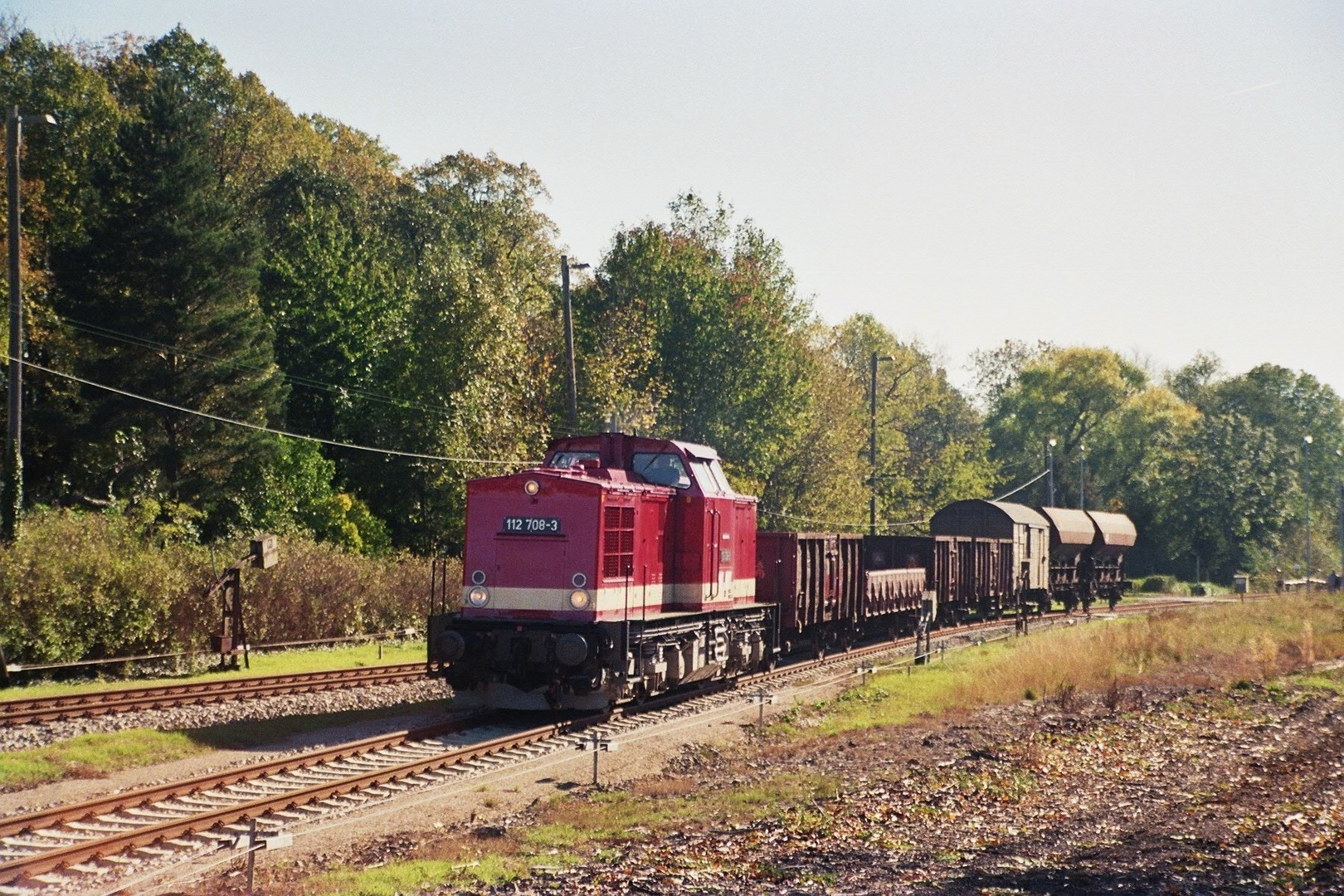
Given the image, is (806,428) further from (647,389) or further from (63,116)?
(63,116)

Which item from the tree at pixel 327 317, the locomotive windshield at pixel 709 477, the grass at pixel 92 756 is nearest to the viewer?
the grass at pixel 92 756

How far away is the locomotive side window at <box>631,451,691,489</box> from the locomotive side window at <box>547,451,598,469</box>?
2.42ft

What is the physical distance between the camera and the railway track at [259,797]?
10.2 meters

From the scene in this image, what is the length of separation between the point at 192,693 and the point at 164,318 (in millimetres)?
21120

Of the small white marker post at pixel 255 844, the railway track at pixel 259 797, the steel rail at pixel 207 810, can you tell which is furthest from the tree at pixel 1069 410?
the small white marker post at pixel 255 844

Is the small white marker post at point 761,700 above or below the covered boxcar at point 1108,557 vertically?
below

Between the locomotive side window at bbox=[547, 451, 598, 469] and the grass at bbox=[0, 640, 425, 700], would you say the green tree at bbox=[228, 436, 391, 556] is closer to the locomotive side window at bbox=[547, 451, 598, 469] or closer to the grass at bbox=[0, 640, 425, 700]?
the grass at bbox=[0, 640, 425, 700]

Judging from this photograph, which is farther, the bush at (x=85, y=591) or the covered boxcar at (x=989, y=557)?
the covered boxcar at (x=989, y=557)

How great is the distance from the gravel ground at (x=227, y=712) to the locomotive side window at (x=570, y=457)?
15.2 ft

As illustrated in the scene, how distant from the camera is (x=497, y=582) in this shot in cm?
1773

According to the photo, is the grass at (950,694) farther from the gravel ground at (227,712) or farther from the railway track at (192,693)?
the railway track at (192,693)

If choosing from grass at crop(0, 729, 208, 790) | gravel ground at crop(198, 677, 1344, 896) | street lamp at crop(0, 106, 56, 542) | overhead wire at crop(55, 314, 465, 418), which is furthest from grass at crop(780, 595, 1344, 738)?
overhead wire at crop(55, 314, 465, 418)

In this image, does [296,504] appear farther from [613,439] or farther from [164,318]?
[613,439]

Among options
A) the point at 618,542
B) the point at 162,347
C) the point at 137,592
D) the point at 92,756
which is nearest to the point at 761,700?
the point at 618,542
